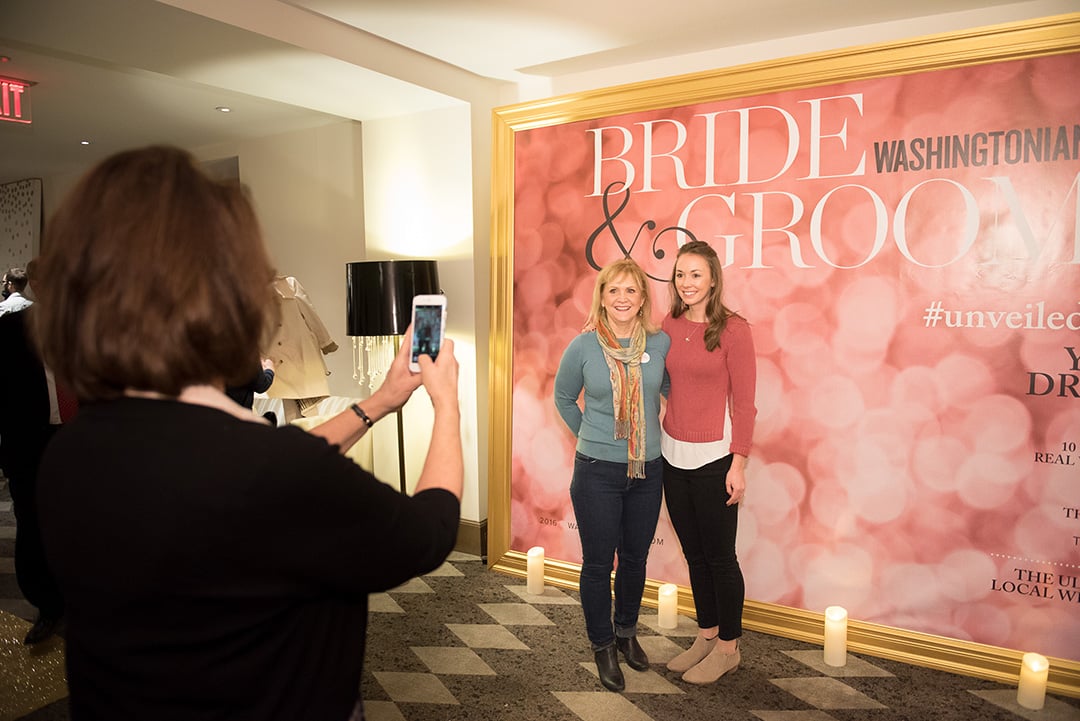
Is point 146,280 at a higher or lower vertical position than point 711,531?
higher

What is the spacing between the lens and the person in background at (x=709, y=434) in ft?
8.02

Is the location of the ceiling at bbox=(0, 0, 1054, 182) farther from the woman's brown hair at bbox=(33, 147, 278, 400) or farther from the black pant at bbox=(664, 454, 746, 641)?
the woman's brown hair at bbox=(33, 147, 278, 400)

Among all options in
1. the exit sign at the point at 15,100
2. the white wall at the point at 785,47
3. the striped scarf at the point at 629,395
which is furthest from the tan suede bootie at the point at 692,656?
the exit sign at the point at 15,100

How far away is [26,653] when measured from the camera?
2748mm

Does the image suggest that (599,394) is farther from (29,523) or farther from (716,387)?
(29,523)

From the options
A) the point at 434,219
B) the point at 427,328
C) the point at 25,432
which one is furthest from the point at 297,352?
the point at 427,328

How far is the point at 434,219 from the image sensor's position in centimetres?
357

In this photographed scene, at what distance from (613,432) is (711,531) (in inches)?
18.5

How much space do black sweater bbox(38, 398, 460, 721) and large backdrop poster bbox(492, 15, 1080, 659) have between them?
222cm

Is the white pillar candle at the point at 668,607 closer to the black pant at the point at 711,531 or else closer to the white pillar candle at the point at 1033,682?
the black pant at the point at 711,531

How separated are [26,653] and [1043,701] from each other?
3468mm

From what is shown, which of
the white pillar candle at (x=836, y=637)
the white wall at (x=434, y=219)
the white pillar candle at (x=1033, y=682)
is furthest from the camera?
the white wall at (x=434, y=219)

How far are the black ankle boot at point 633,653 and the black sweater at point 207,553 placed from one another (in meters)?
1.99

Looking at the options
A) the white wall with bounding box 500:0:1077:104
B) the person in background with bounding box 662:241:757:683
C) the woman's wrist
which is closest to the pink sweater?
the person in background with bounding box 662:241:757:683
